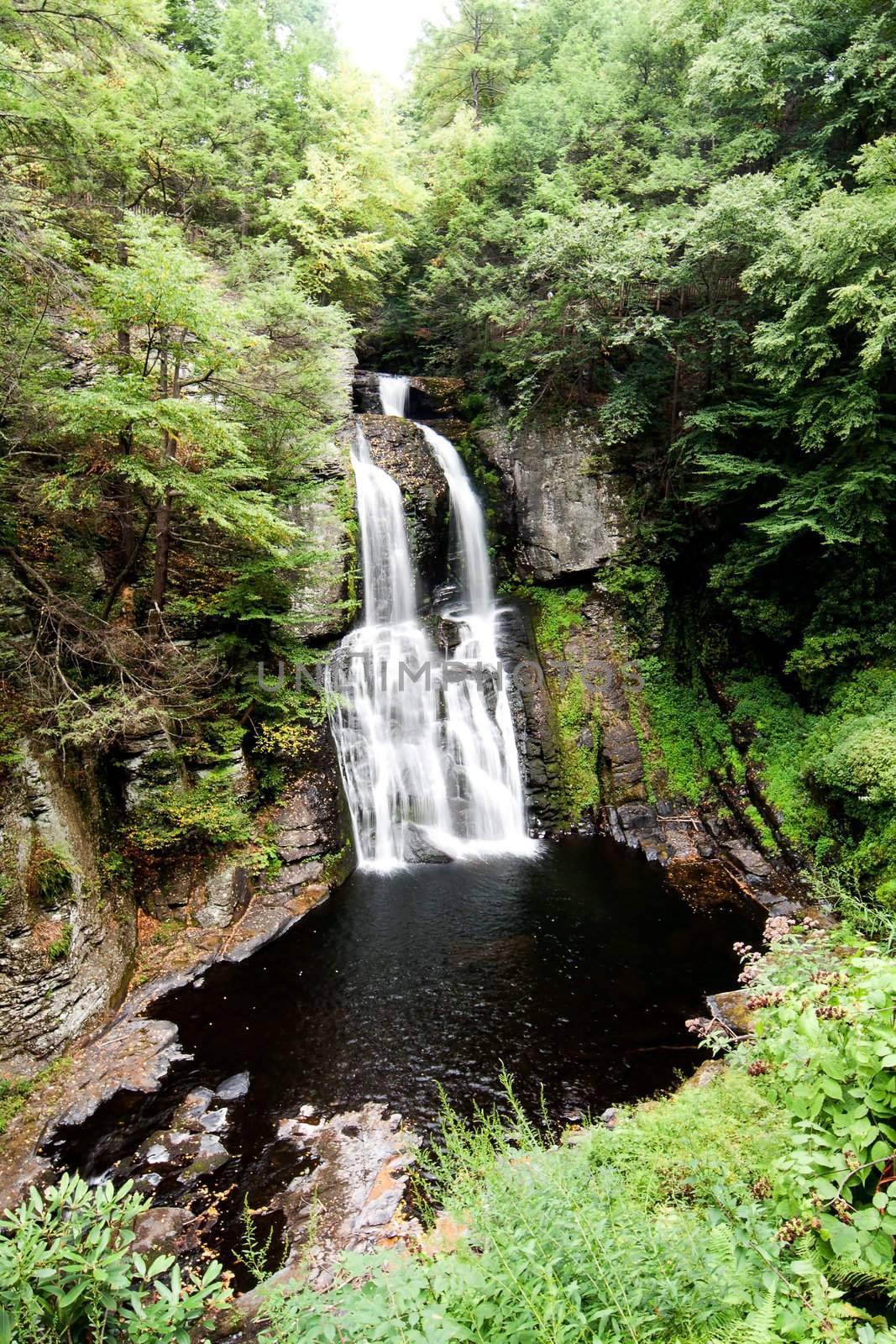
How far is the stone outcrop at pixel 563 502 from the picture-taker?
13.6 m

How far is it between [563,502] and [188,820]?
991 centimetres

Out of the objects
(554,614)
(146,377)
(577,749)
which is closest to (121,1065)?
(146,377)

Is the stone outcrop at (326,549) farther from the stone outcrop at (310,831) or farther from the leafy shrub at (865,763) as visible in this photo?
the leafy shrub at (865,763)

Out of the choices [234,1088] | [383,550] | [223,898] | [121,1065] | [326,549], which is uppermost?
[383,550]

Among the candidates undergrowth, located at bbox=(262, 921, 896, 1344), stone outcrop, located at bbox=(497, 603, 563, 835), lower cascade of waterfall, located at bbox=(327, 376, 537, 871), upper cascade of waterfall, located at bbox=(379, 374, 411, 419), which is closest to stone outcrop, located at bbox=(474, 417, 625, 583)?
stone outcrop, located at bbox=(497, 603, 563, 835)

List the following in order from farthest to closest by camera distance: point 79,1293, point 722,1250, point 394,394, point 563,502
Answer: point 394,394 < point 563,502 < point 722,1250 < point 79,1293

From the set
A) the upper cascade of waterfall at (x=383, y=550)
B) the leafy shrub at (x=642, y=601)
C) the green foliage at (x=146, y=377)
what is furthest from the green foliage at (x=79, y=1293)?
the leafy shrub at (x=642, y=601)

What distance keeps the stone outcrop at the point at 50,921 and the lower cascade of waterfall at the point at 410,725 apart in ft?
13.4

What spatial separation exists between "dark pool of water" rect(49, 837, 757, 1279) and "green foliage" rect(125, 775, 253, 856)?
5.53ft

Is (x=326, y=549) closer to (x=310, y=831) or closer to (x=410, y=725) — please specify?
(x=410, y=725)

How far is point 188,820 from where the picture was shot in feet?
27.4

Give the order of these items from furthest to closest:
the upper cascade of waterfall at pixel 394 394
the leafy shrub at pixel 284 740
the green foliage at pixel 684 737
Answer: the upper cascade of waterfall at pixel 394 394 → the green foliage at pixel 684 737 → the leafy shrub at pixel 284 740

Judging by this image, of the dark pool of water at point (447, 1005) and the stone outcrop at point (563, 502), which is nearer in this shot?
the dark pool of water at point (447, 1005)

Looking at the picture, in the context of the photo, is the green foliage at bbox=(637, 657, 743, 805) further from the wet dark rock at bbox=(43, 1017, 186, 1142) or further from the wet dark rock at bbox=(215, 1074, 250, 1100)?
the wet dark rock at bbox=(43, 1017, 186, 1142)
